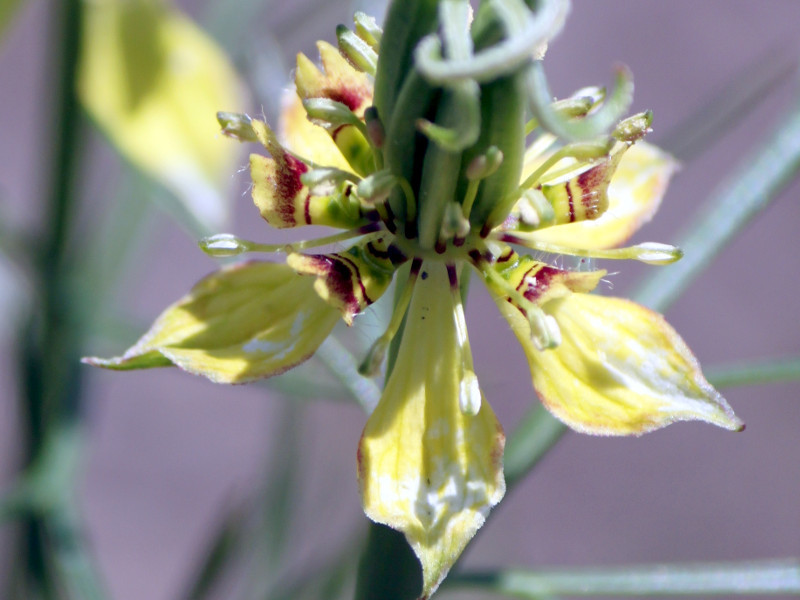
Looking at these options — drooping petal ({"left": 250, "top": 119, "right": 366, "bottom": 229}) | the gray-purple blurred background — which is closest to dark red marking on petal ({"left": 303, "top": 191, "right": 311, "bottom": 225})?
drooping petal ({"left": 250, "top": 119, "right": 366, "bottom": 229})

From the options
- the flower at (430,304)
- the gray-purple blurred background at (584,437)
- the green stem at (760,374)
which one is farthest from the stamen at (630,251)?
the gray-purple blurred background at (584,437)

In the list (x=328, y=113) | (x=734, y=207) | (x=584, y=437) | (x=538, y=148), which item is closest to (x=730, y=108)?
(x=734, y=207)

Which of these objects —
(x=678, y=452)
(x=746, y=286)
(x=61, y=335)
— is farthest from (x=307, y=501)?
(x=746, y=286)

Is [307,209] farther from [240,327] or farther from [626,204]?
[626,204]

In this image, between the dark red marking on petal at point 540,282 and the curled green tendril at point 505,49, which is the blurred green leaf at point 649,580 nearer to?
the dark red marking on petal at point 540,282

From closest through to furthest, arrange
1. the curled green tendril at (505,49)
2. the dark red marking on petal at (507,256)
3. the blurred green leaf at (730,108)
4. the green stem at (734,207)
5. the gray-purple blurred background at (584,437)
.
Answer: the curled green tendril at (505,49), the dark red marking on petal at (507,256), the green stem at (734,207), the blurred green leaf at (730,108), the gray-purple blurred background at (584,437)
